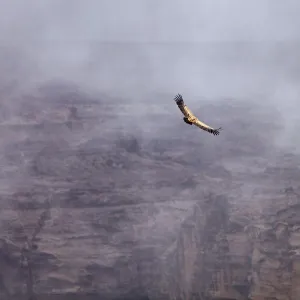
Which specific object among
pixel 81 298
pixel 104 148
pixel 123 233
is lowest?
pixel 81 298

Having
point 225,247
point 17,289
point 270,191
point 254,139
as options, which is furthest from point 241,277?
point 17,289

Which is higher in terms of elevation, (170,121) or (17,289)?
(170,121)

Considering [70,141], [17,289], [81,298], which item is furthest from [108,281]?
[70,141]

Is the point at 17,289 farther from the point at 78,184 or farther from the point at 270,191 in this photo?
the point at 270,191

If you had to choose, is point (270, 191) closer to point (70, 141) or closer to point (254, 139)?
point (254, 139)

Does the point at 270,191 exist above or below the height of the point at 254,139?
below

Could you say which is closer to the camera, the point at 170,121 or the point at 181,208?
the point at 181,208
